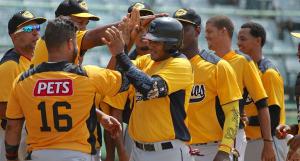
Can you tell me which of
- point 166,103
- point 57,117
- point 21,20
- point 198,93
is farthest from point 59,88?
point 21,20

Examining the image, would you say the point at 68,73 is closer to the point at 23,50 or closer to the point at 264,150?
the point at 23,50

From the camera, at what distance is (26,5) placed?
46.8 feet

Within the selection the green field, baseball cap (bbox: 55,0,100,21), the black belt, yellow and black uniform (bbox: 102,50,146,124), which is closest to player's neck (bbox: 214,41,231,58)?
yellow and black uniform (bbox: 102,50,146,124)

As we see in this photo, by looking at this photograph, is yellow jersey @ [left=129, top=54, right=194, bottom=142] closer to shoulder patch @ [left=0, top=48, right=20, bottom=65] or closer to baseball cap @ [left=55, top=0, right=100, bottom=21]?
baseball cap @ [left=55, top=0, right=100, bottom=21]

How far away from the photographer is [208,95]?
6902mm

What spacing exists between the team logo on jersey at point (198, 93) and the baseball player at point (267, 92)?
1.56m

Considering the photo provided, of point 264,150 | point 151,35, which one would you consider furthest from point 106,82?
point 264,150

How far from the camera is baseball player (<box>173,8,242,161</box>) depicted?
6.79 meters

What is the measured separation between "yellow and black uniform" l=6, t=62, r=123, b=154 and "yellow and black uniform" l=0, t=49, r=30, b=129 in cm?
171

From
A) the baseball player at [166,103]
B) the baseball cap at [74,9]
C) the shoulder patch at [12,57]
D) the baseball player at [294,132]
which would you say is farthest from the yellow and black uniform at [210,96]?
the shoulder patch at [12,57]

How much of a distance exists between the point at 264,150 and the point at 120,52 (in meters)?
2.89

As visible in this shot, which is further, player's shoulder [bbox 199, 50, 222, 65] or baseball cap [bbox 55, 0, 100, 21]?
baseball cap [bbox 55, 0, 100, 21]

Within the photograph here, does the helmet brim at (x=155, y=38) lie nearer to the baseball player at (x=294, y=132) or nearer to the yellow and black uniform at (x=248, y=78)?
the baseball player at (x=294, y=132)

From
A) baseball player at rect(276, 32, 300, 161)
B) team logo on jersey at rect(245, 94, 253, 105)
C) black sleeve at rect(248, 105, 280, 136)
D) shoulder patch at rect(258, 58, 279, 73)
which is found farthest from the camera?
shoulder patch at rect(258, 58, 279, 73)
